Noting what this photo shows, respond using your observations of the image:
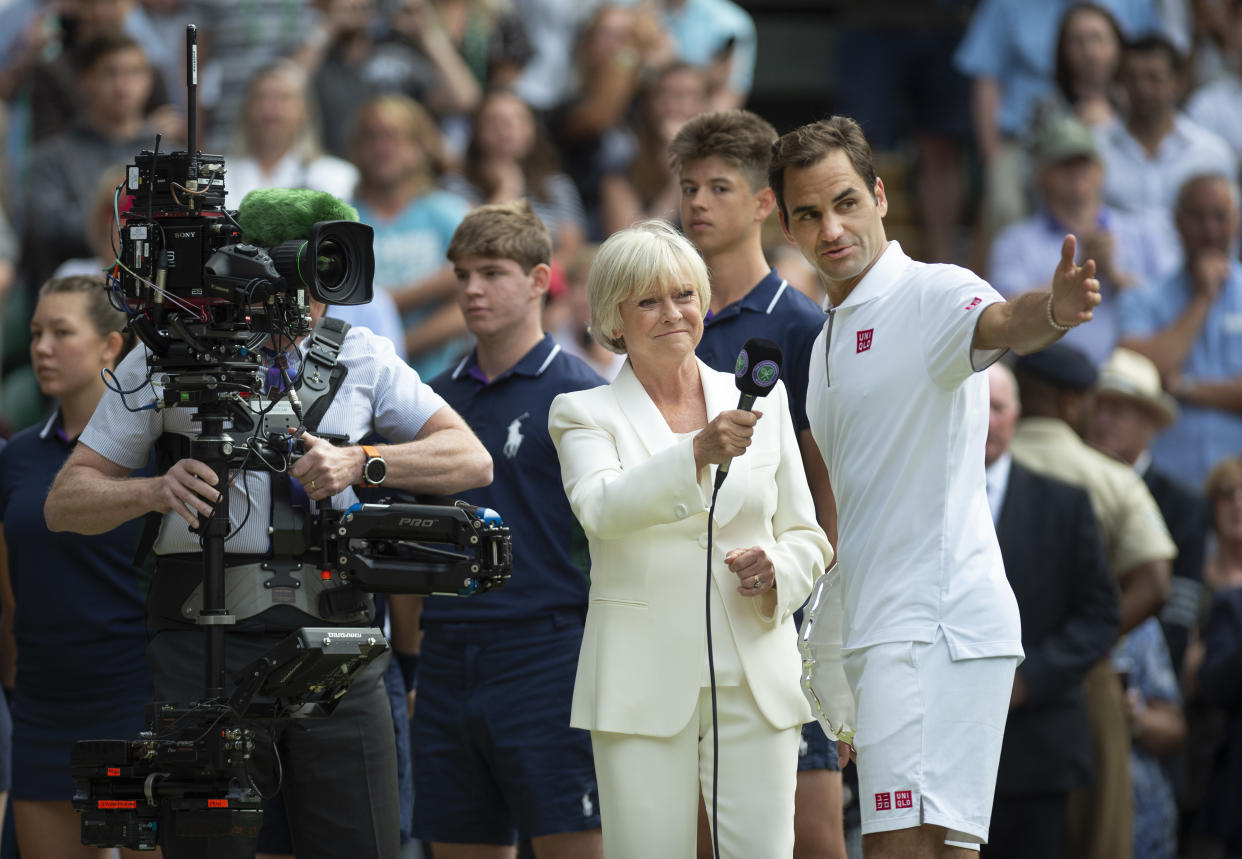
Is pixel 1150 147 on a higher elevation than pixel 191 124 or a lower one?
higher

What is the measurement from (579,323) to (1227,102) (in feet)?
17.7

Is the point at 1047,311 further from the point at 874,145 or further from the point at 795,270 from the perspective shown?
the point at 874,145

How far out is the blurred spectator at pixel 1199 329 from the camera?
1048cm

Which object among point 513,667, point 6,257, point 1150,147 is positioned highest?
point 1150,147

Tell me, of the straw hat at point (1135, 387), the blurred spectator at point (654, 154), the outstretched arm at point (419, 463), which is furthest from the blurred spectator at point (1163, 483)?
the outstretched arm at point (419, 463)

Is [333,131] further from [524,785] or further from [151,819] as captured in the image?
[151,819]

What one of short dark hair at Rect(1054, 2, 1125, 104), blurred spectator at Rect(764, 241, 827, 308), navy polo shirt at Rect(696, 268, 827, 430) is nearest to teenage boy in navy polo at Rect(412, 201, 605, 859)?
navy polo shirt at Rect(696, 268, 827, 430)

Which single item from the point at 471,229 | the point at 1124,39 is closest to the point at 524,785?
the point at 471,229

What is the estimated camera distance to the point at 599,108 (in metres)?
11.9

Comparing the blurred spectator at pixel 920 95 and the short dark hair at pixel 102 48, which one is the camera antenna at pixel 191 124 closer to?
the short dark hair at pixel 102 48

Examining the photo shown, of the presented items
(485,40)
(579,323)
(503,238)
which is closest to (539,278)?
(503,238)

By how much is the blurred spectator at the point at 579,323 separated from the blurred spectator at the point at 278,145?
1.31 m

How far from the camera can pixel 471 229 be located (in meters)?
6.58

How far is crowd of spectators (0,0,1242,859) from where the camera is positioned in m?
9.17
